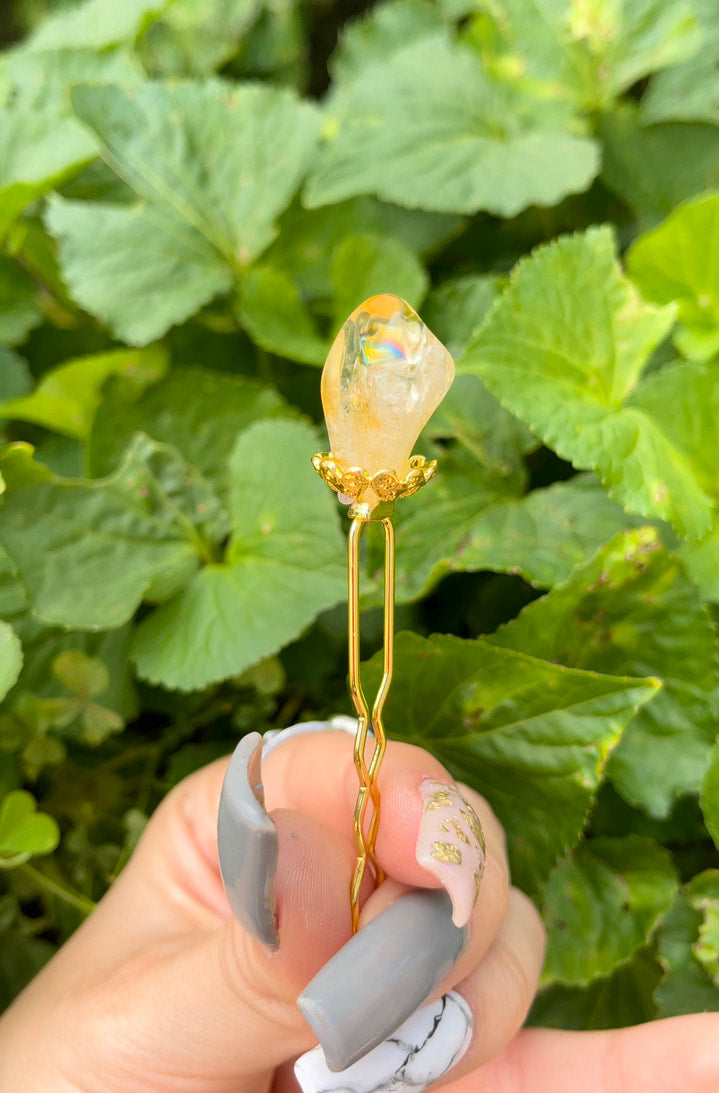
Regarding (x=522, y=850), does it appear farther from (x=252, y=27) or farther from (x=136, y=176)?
(x=252, y=27)

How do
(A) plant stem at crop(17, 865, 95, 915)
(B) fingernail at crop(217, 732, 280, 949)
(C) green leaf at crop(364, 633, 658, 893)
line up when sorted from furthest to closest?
(A) plant stem at crop(17, 865, 95, 915)
(C) green leaf at crop(364, 633, 658, 893)
(B) fingernail at crop(217, 732, 280, 949)

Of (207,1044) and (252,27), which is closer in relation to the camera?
(207,1044)

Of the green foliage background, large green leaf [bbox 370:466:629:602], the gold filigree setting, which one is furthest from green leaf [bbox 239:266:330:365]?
the gold filigree setting

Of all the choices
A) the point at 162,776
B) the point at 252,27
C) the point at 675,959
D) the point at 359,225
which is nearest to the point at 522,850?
the point at 675,959

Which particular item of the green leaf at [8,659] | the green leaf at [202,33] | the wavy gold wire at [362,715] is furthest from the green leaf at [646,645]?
the green leaf at [202,33]

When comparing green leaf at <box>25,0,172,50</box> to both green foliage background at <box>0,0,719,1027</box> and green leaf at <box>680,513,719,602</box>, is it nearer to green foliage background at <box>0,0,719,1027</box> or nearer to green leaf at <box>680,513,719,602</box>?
green foliage background at <box>0,0,719,1027</box>

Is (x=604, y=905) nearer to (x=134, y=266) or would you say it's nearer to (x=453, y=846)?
(x=453, y=846)
